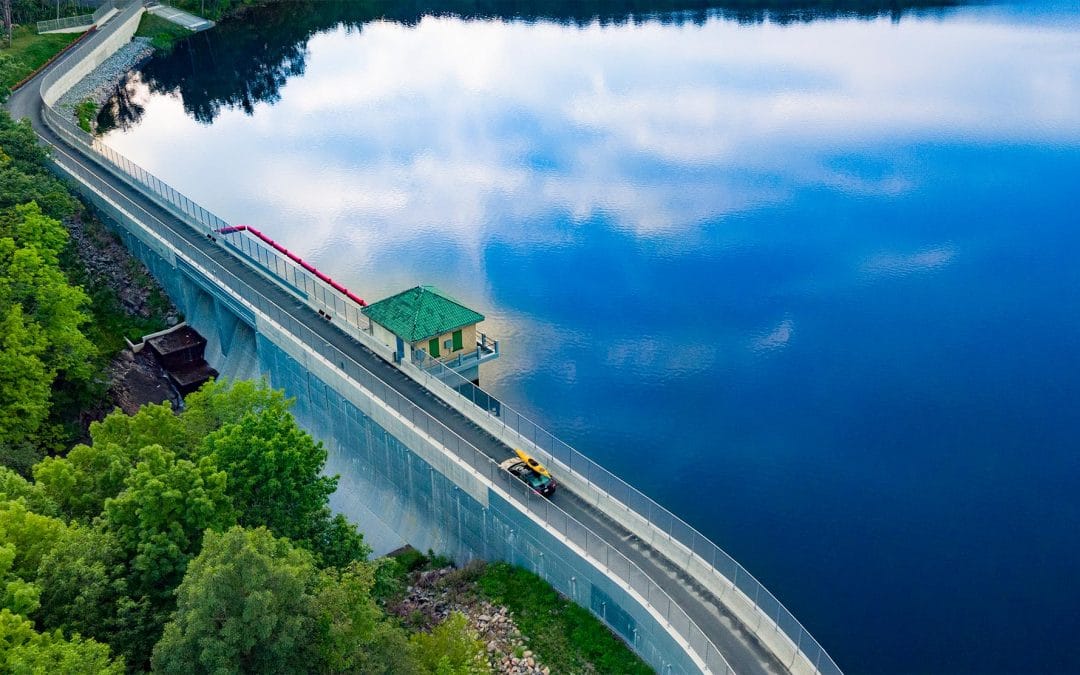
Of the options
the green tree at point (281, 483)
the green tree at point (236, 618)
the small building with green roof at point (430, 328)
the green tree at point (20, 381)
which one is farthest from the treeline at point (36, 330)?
the green tree at point (236, 618)

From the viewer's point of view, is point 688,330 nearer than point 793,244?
Yes

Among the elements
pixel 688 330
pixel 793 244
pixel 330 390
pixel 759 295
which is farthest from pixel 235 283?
Answer: pixel 793 244

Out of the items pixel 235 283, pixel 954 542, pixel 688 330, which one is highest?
pixel 235 283

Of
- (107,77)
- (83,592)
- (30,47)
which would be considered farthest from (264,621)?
(107,77)

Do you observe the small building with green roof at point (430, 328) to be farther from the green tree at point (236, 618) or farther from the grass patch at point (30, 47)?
the grass patch at point (30, 47)

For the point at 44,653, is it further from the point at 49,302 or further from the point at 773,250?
the point at 773,250

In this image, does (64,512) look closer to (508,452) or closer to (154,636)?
(154,636)

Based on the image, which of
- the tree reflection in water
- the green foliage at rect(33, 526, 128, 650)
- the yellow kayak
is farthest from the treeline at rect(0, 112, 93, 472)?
the tree reflection in water

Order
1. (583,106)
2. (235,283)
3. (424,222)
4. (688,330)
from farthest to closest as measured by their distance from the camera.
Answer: (583,106) < (424,222) < (688,330) < (235,283)
